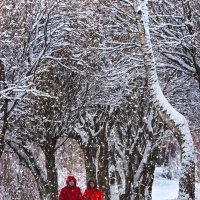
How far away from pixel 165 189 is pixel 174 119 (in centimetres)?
2977

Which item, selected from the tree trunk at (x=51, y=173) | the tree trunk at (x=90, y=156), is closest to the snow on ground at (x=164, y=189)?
the tree trunk at (x=90, y=156)

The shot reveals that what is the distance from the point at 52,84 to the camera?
12742 mm

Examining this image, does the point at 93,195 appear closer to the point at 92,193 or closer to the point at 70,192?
the point at 92,193

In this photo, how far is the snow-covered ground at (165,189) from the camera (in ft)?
111

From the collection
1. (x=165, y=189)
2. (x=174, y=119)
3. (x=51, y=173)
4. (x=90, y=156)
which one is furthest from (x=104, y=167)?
(x=165, y=189)

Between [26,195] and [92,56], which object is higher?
[92,56]

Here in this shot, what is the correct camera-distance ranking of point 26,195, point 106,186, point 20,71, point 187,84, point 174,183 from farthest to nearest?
point 174,183 → point 26,195 → point 106,186 → point 187,84 → point 20,71

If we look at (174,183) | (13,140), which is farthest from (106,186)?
(174,183)

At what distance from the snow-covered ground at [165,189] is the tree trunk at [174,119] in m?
23.7

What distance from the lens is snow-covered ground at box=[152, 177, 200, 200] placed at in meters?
33.8

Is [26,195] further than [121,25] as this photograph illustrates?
Yes

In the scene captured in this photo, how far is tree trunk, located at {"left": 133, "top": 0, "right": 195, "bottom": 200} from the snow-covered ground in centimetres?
2371

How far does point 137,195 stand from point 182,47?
798cm

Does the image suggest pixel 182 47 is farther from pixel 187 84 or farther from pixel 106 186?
pixel 106 186
